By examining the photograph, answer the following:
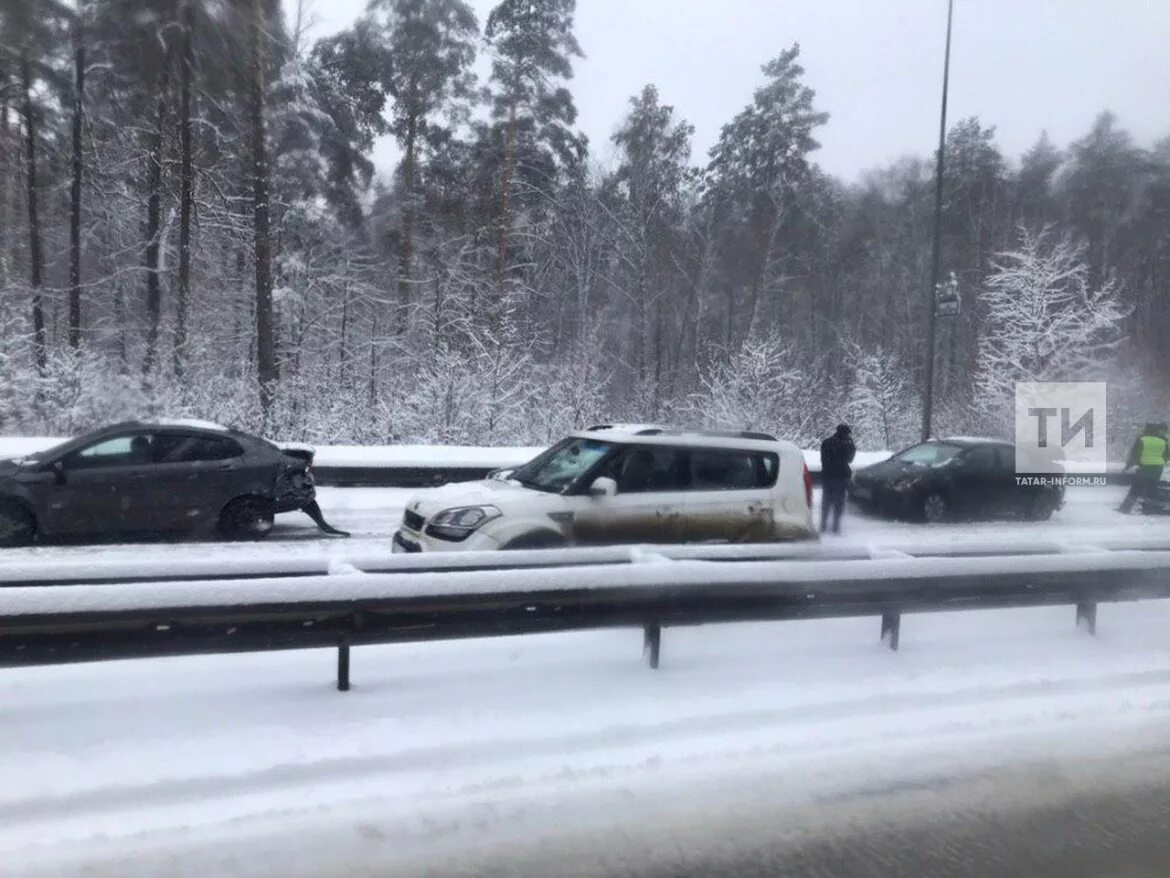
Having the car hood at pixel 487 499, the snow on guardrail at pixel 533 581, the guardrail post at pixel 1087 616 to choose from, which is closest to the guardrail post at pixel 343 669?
the snow on guardrail at pixel 533 581

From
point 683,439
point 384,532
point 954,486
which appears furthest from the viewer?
point 954,486

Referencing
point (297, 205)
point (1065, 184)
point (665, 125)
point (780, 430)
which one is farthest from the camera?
point (1065, 184)

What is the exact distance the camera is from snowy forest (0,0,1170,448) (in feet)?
78.9

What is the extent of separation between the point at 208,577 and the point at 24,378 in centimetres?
1986

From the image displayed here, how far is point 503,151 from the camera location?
3325cm

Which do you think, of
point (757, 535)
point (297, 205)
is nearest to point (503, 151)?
point (297, 205)

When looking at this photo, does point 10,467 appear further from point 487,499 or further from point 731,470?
point 731,470

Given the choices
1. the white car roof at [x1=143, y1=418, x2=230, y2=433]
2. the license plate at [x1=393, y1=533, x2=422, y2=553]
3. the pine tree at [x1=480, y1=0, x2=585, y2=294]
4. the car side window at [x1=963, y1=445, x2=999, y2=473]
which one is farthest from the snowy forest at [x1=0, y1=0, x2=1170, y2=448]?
the car side window at [x1=963, y1=445, x2=999, y2=473]

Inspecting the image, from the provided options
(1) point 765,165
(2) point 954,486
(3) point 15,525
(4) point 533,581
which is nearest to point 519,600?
(4) point 533,581

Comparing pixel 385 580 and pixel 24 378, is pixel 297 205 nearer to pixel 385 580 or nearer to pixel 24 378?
pixel 24 378

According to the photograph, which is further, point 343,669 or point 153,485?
point 153,485

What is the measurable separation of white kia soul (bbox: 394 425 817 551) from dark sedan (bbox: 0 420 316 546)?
3465 mm

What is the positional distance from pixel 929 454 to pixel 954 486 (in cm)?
87

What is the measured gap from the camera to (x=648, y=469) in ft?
29.2
